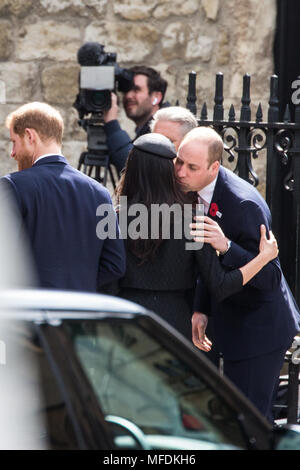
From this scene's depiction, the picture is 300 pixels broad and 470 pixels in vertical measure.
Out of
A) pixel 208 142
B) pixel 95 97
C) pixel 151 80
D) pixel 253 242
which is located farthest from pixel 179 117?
pixel 151 80

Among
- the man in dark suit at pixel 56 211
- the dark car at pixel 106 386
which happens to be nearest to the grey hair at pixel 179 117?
the man in dark suit at pixel 56 211

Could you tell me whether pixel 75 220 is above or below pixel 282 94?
below

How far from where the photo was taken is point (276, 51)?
6.38m

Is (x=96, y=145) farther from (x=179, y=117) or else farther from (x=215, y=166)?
(x=215, y=166)

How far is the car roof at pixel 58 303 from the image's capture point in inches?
76.2

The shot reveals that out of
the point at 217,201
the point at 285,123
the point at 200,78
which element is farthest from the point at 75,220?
the point at 200,78

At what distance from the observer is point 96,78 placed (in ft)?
16.4

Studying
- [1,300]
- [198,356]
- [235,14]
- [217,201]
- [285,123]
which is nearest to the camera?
[1,300]

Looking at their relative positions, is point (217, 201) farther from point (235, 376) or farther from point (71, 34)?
point (71, 34)

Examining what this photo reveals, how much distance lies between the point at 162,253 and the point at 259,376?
0.67 metres

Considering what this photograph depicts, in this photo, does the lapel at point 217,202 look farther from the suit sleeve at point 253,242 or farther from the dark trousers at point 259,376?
the dark trousers at point 259,376

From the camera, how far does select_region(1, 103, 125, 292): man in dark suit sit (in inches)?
127

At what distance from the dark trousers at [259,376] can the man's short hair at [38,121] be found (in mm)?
1144
